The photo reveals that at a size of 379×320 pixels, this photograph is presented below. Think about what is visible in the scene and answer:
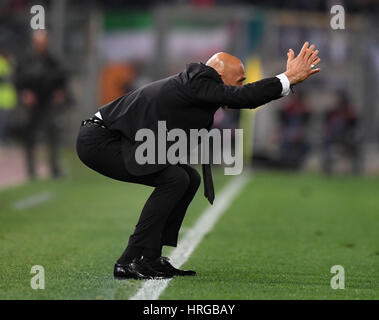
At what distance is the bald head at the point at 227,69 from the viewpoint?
7.31m

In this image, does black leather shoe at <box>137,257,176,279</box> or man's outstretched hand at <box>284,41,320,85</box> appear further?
black leather shoe at <box>137,257,176,279</box>

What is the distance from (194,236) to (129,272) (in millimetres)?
3093

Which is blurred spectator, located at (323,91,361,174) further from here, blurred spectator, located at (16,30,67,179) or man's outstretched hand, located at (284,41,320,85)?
man's outstretched hand, located at (284,41,320,85)

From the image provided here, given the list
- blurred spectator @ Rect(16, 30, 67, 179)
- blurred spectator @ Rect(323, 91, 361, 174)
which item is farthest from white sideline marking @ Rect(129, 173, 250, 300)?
blurred spectator @ Rect(323, 91, 361, 174)

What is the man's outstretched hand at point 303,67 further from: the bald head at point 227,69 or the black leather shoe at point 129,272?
the black leather shoe at point 129,272

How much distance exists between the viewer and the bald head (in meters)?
7.31

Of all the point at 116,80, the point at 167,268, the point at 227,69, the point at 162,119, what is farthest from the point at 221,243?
the point at 116,80

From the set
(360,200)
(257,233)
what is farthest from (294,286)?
(360,200)

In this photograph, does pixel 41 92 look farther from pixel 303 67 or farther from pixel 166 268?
pixel 303 67

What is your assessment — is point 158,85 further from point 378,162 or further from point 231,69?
point 378,162

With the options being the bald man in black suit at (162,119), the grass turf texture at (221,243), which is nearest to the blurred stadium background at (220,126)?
the grass turf texture at (221,243)

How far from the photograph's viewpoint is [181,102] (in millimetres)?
7332

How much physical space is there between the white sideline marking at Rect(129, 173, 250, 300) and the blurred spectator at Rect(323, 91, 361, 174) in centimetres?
481
